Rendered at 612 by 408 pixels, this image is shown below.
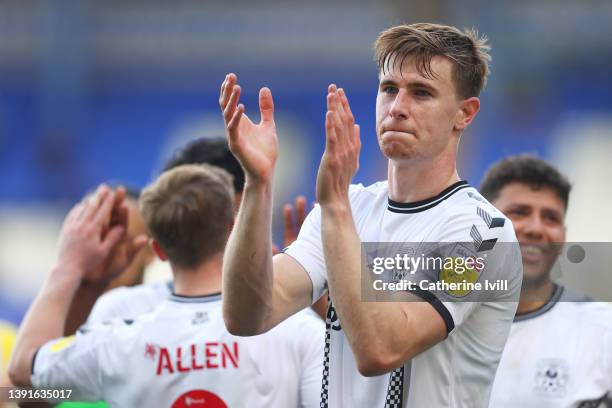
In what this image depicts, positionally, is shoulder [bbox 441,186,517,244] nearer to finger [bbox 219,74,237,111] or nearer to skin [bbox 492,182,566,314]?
finger [bbox 219,74,237,111]

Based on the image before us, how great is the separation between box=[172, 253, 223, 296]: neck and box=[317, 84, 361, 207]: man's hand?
1.27 meters

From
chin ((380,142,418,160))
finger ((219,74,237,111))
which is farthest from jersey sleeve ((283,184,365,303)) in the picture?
finger ((219,74,237,111))

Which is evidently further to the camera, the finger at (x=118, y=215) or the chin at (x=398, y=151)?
the finger at (x=118, y=215)

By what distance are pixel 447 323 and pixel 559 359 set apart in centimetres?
149

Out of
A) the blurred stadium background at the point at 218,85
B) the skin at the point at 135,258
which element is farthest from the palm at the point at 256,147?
the blurred stadium background at the point at 218,85

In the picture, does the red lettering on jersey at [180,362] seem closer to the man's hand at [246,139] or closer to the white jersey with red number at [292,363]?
the white jersey with red number at [292,363]

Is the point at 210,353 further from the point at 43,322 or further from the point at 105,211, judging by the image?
the point at 105,211

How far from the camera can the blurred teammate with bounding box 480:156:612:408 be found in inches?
175

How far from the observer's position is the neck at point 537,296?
4.79 metres

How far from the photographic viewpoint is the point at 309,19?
18938 mm

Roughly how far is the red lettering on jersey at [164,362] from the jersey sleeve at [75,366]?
261mm

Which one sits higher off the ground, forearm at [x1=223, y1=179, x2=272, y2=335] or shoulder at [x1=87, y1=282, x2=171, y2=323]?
forearm at [x1=223, y1=179, x2=272, y2=335]

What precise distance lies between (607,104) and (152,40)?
7.90 meters

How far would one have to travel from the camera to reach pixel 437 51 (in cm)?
352
